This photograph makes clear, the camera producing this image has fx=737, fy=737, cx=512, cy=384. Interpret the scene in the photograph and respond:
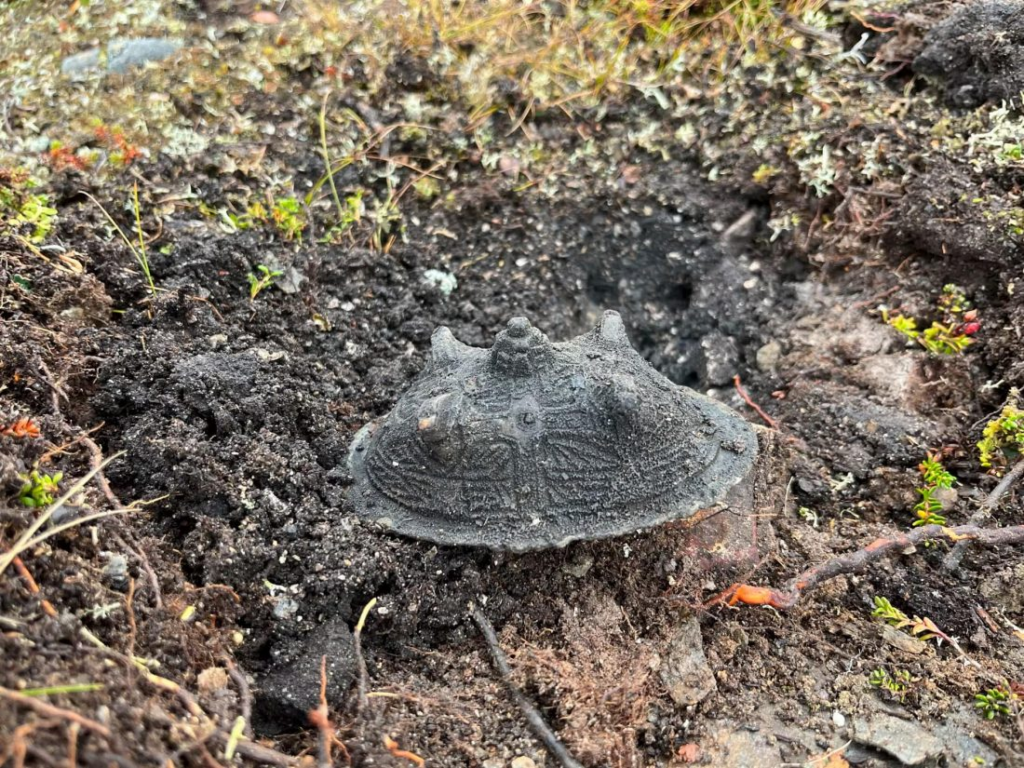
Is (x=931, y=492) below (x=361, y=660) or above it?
below

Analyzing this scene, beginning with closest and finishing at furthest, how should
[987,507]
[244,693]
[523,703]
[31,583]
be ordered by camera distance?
1. [31,583]
2. [244,693]
3. [523,703]
4. [987,507]

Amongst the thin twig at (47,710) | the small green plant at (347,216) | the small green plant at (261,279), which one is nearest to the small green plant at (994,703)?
the thin twig at (47,710)

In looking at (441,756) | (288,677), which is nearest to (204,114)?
(288,677)

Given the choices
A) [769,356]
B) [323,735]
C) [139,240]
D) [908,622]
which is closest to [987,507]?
[908,622]

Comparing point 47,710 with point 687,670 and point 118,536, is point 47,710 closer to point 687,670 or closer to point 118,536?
point 118,536

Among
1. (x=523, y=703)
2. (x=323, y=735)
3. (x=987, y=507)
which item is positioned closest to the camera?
(x=323, y=735)

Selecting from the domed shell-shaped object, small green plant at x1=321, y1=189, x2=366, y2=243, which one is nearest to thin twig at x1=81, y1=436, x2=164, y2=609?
the domed shell-shaped object

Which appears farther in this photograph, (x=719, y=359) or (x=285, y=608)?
(x=719, y=359)
